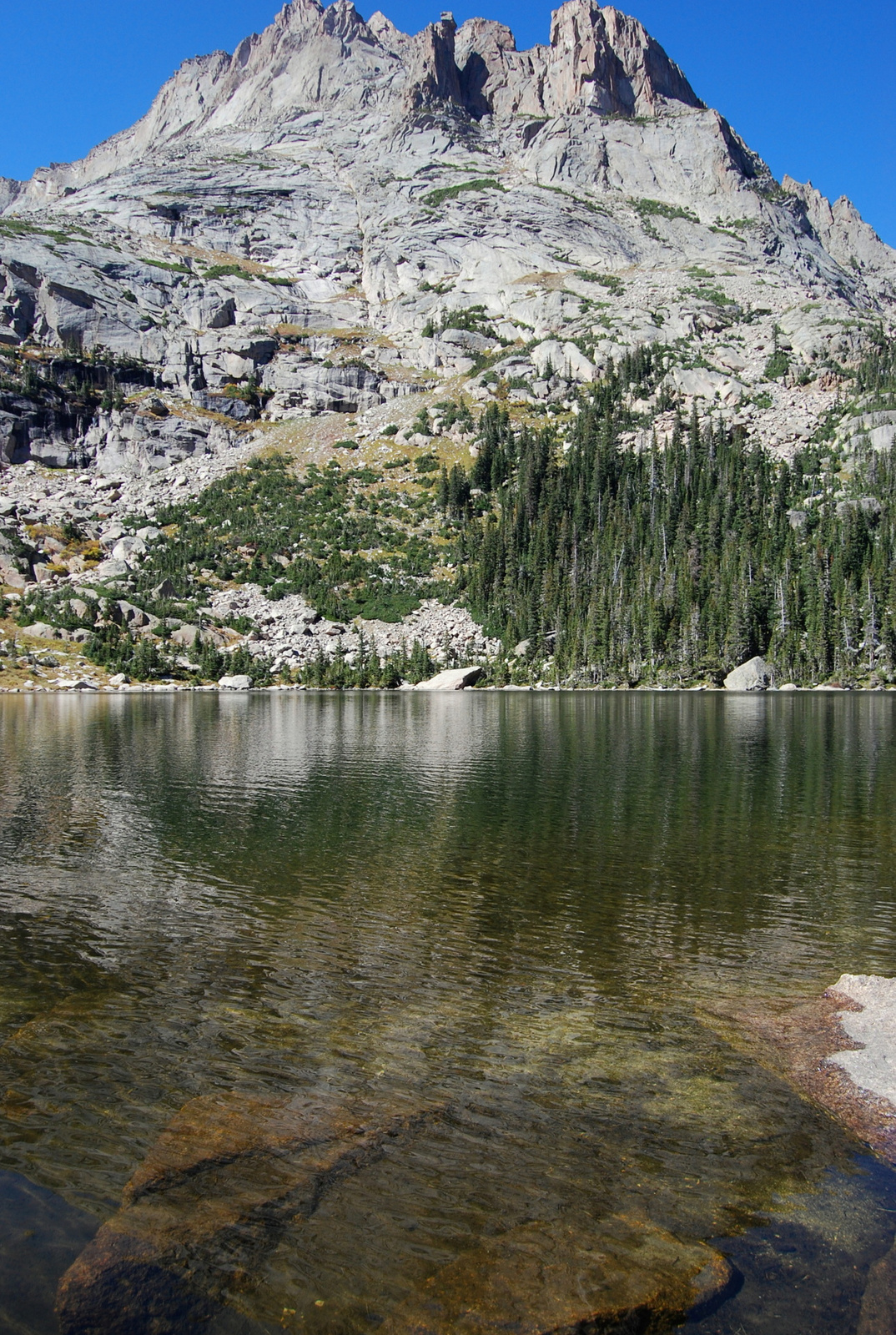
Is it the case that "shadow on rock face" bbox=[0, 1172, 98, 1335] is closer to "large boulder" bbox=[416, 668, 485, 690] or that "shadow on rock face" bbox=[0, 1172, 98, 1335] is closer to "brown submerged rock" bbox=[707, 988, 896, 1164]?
"brown submerged rock" bbox=[707, 988, 896, 1164]

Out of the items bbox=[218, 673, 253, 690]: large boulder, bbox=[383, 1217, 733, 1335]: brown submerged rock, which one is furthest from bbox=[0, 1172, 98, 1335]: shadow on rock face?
bbox=[218, 673, 253, 690]: large boulder

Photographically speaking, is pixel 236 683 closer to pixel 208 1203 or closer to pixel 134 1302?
pixel 208 1203

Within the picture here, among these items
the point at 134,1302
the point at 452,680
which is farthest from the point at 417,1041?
the point at 452,680

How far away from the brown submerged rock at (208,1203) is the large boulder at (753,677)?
11220cm

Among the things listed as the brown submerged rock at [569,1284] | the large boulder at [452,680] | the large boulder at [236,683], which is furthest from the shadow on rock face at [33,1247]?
the large boulder at [236,683]

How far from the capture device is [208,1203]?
780cm

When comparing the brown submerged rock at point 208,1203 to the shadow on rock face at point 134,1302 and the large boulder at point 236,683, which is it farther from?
the large boulder at point 236,683

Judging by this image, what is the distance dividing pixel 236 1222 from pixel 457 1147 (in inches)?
102

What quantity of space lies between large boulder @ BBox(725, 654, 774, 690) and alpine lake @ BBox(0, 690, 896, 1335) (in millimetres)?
85495

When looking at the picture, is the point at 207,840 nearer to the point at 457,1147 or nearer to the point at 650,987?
the point at 650,987

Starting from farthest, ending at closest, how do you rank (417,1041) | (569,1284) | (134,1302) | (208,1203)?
(417,1041), (208,1203), (569,1284), (134,1302)

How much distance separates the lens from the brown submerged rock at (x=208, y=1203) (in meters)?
6.55

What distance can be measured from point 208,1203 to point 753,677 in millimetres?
114801

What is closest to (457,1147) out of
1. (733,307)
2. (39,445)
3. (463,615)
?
(463,615)
